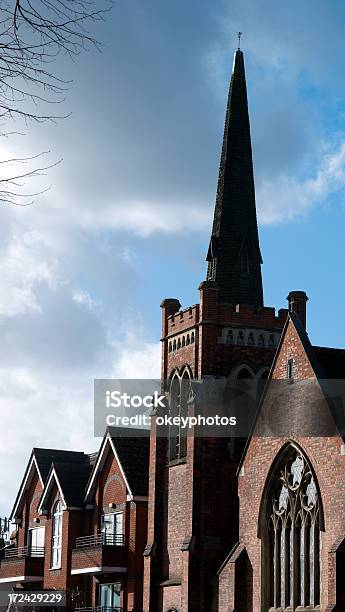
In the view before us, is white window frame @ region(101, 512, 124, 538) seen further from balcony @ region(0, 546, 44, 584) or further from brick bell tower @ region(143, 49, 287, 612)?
balcony @ region(0, 546, 44, 584)

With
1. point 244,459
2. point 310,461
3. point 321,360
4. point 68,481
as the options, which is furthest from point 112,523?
point 310,461

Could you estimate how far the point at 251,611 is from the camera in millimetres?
34844

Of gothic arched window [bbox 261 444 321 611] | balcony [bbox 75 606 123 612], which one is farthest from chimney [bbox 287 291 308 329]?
balcony [bbox 75 606 123 612]

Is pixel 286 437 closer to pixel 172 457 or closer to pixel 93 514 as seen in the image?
pixel 172 457

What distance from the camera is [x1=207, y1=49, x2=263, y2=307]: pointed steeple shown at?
44066mm

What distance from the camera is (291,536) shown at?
3356 cm

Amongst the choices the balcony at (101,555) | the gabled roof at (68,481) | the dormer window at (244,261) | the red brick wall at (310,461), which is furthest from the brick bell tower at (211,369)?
the gabled roof at (68,481)

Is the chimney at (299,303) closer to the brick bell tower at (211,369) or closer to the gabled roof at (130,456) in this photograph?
the brick bell tower at (211,369)

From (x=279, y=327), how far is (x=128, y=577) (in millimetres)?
11328

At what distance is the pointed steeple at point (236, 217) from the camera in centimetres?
4407

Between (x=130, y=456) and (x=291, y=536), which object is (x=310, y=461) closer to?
(x=291, y=536)

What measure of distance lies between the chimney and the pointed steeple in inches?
106

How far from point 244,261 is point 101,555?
41.5 feet

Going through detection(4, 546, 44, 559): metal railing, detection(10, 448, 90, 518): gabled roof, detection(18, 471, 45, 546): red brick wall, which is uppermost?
detection(10, 448, 90, 518): gabled roof
